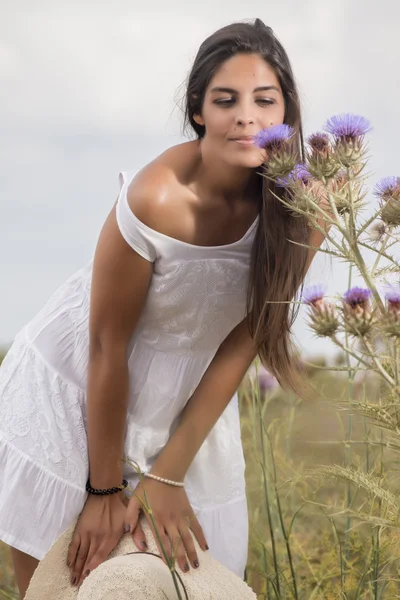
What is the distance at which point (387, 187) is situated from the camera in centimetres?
132

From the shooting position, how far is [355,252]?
1.12 metres

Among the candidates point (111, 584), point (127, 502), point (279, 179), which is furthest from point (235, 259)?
point (111, 584)

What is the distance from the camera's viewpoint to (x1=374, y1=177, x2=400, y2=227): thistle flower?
4.12 feet

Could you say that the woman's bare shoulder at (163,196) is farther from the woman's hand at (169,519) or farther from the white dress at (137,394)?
the woman's hand at (169,519)

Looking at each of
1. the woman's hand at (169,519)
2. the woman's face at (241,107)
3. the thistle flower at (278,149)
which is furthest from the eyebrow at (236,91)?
the woman's hand at (169,519)

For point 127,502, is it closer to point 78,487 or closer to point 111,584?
point 78,487

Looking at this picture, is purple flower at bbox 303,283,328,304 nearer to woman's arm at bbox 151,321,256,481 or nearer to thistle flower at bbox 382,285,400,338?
thistle flower at bbox 382,285,400,338

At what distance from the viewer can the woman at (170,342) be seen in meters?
1.60

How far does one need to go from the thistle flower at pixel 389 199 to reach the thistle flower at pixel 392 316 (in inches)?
6.1

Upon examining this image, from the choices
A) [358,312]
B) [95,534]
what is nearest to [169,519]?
[95,534]

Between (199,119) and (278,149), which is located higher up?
(199,119)

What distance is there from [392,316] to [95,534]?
33.3 inches

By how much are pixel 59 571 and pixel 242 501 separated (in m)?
0.49

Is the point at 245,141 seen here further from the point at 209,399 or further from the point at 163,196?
the point at 209,399
